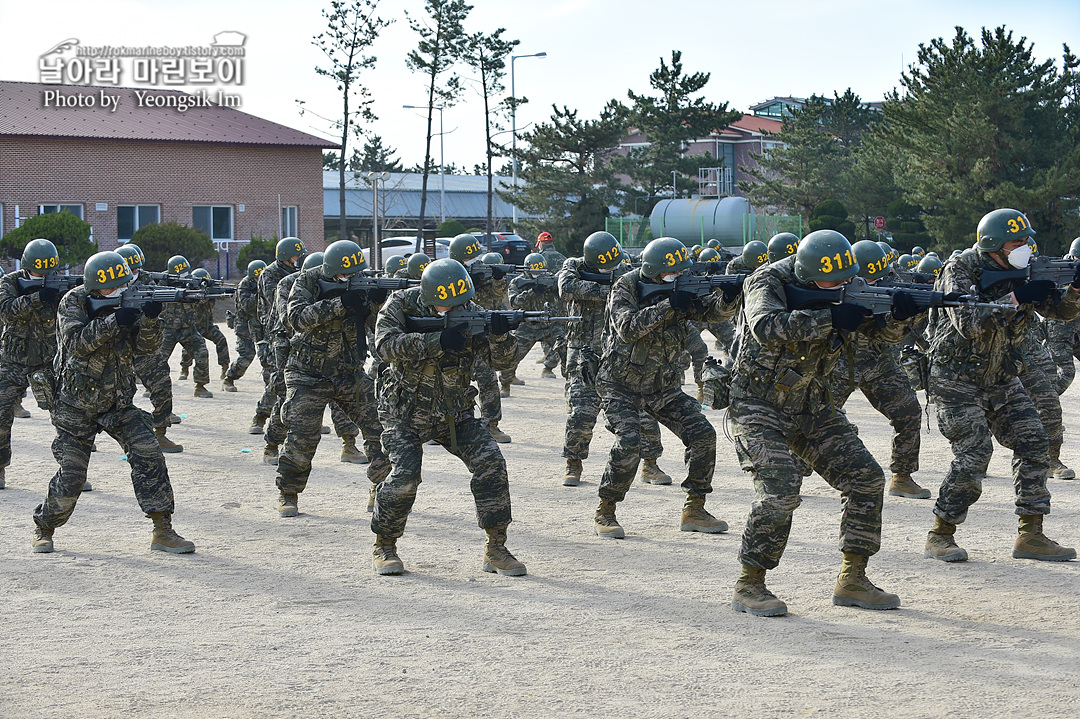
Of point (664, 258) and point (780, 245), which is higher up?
point (780, 245)

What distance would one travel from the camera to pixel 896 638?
609 cm

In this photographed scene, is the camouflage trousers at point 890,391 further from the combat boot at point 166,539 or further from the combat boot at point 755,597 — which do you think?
the combat boot at point 166,539

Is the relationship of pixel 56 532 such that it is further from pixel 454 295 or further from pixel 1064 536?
pixel 1064 536

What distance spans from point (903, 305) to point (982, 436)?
161 cm

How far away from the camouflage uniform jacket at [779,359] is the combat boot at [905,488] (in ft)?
12.0

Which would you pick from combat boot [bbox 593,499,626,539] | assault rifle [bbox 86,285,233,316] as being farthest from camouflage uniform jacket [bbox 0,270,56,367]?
combat boot [bbox 593,499,626,539]

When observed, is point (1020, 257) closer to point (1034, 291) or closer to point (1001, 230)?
A: point (1001, 230)

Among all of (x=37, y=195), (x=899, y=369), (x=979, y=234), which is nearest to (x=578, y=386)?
(x=899, y=369)

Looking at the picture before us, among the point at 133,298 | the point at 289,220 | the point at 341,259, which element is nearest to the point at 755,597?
the point at 341,259

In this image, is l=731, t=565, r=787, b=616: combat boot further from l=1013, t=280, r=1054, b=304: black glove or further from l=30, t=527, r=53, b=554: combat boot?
l=30, t=527, r=53, b=554: combat boot

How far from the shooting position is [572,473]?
10.6 metres

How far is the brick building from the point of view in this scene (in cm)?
4019

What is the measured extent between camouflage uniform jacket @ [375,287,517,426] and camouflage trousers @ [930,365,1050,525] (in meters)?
2.87

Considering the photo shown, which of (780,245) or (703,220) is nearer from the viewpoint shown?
(780,245)
